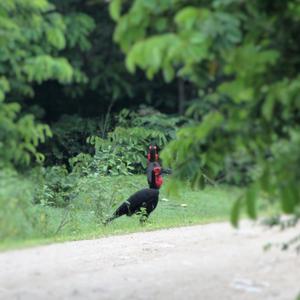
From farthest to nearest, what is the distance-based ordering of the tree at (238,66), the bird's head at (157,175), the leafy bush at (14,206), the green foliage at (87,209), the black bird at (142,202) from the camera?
the black bird at (142,202) → the bird's head at (157,175) → the green foliage at (87,209) → the leafy bush at (14,206) → the tree at (238,66)

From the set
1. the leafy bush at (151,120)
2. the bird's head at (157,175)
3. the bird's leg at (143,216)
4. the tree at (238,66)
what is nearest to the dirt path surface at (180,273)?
the tree at (238,66)

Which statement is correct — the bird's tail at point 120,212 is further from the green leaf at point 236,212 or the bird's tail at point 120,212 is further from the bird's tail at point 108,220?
the green leaf at point 236,212

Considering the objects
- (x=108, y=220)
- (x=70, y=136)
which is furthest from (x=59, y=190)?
(x=70, y=136)

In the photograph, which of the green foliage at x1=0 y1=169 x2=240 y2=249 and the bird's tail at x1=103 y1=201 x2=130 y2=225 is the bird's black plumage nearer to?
the bird's tail at x1=103 y1=201 x2=130 y2=225

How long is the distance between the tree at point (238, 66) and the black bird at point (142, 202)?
615 cm

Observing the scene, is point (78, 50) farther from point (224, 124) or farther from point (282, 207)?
point (282, 207)

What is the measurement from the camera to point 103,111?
30.2 ft

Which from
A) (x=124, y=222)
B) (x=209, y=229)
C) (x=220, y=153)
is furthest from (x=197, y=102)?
(x=124, y=222)

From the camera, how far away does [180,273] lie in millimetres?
8078

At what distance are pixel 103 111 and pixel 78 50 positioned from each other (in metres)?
2.24

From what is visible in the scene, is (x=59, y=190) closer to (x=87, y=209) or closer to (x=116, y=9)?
(x=87, y=209)

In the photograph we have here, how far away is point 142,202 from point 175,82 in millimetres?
5258

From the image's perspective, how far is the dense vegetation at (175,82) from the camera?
222 inches

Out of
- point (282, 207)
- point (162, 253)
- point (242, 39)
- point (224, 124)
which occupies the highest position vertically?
point (242, 39)
